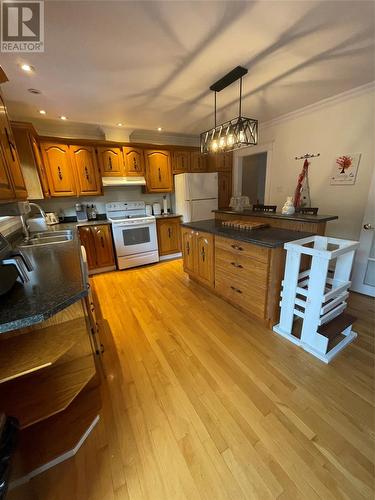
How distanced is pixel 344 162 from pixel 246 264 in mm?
2110

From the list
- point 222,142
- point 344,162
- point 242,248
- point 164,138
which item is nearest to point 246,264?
point 242,248

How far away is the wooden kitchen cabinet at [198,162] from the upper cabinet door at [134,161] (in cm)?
106

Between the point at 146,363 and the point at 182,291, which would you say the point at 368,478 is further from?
the point at 182,291

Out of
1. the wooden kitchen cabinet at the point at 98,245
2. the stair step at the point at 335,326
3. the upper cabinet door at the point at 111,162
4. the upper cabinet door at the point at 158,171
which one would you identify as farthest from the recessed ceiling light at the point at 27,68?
the stair step at the point at 335,326

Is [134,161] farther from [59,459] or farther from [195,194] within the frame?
[59,459]

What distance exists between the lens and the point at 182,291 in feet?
9.11

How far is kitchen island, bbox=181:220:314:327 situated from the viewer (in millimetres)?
1825

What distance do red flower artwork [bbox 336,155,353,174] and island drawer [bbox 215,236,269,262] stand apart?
1.98 m

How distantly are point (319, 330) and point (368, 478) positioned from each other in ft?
2.80

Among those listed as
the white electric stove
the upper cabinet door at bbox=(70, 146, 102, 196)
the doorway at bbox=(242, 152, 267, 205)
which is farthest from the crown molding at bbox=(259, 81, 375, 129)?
the upper cabinet door at bbox=(70, 146, 102, 196)

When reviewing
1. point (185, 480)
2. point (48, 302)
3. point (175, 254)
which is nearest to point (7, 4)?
point (48, 302)

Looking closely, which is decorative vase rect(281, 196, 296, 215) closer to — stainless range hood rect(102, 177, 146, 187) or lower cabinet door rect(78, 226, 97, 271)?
stainless range hood rect(102, 177, 146, 187)

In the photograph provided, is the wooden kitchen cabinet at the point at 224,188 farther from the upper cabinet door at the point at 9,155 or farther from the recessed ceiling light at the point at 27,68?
the upper cabinet door at the point at 9,155

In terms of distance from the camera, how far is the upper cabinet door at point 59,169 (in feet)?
10.1
